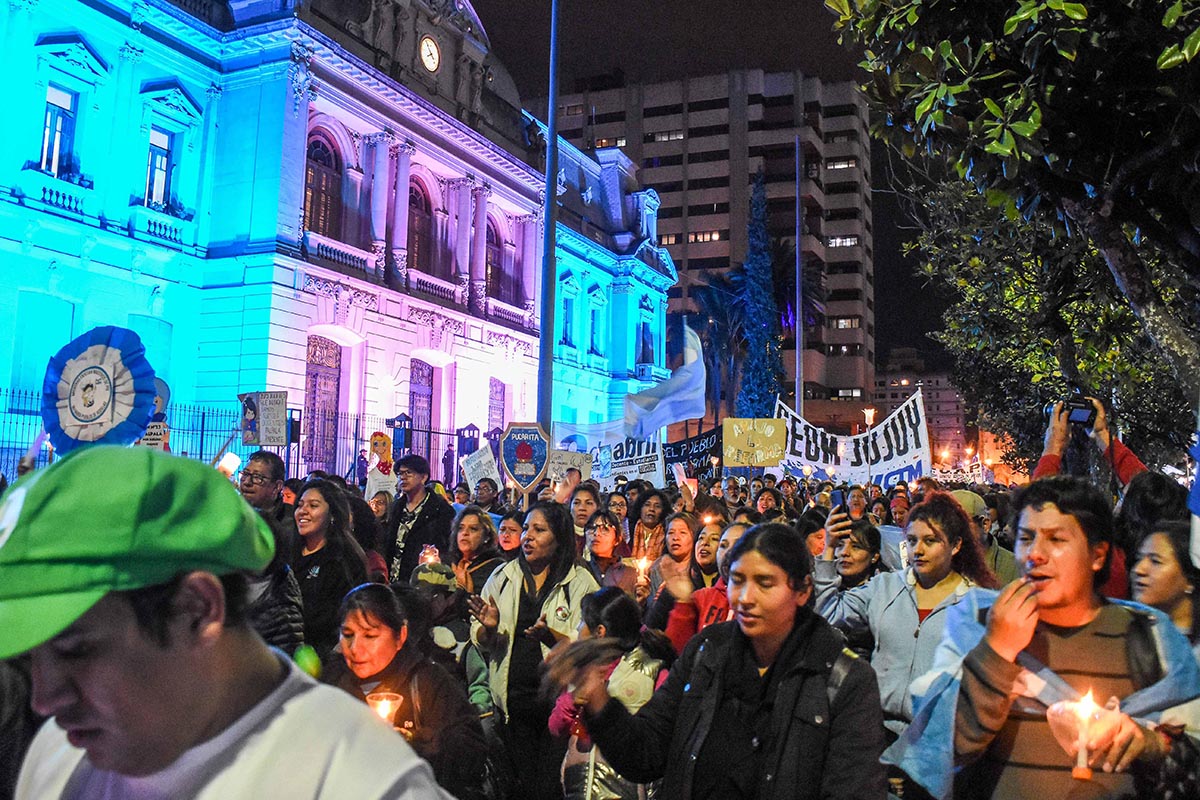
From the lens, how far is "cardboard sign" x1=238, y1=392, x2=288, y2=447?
1174cm

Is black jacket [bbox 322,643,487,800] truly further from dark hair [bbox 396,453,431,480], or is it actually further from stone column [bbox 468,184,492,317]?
stone column [bbox 468,184,492,317]

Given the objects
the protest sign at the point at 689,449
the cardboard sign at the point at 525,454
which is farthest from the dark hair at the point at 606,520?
the protest sign at the point at 689,449

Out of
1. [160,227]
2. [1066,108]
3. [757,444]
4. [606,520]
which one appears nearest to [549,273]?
[757,444]

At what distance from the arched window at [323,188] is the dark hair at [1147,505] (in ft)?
76.5

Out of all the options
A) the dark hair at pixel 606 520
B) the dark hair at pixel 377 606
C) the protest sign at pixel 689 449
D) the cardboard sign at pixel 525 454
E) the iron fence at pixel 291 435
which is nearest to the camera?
the dark hair at pixel 377 606

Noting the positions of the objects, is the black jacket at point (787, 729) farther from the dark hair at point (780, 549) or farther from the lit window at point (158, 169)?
the lit window at point (158, 169)

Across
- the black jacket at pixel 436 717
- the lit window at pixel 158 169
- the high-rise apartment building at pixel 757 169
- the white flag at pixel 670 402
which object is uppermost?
the high-rise apartment building at pixel 757 169

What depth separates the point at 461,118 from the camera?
30.7 m

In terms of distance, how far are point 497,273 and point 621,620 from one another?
31111 mm

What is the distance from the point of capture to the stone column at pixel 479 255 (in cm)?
3211

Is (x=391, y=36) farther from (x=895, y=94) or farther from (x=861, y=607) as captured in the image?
(x=861, y=607)

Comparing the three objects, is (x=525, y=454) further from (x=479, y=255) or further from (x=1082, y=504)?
(x=479, y=255)

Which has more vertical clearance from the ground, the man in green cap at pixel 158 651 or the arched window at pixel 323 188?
the arched window at pixel 323 188

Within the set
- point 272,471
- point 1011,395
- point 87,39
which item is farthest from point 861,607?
point 87,39
